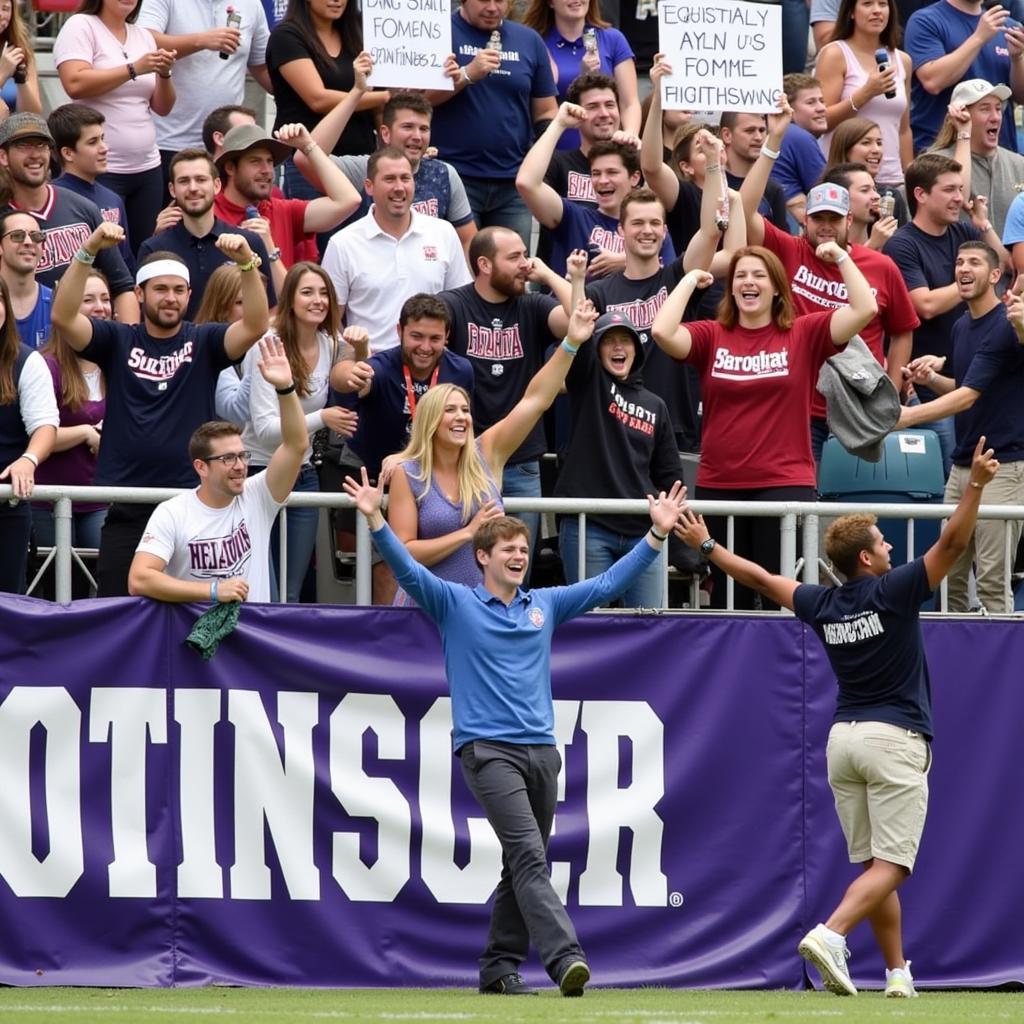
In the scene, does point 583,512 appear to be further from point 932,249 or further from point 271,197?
point 932,249

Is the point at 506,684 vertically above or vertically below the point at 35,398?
below

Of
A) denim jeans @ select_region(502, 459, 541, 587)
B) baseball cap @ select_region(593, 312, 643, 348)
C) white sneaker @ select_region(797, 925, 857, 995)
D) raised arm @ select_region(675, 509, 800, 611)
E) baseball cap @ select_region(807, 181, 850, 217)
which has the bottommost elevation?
white sneaker @ select_region(797, 925, 857, 995)

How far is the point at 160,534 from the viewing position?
8.66 meters

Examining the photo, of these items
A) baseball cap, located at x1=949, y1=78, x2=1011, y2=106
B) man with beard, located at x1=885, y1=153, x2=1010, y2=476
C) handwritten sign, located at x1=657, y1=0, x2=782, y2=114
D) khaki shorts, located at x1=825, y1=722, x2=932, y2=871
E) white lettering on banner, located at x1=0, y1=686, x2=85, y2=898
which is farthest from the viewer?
baseball cap, located at x1=949, y1=78, x2=1011, y2=106

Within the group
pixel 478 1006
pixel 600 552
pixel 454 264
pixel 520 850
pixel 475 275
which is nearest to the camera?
pixel 478 1006

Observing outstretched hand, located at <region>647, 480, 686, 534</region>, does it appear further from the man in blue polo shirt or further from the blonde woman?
the blonde woman

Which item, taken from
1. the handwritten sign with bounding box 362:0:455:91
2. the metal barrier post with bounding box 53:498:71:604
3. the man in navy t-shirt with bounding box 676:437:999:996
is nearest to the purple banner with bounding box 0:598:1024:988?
the metal barrier post with bounding box 53:498:71:604

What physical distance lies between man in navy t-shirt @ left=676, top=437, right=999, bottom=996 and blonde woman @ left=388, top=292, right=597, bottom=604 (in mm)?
895

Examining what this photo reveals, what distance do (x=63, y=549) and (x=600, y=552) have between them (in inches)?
91.4

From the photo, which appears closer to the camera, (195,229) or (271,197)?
(195,229)

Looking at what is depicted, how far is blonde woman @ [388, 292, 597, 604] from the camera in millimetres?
8805

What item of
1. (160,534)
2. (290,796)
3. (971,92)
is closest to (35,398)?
(160,534)

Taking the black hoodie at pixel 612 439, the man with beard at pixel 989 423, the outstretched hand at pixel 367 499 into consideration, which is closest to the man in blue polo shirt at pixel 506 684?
the outstretched hand at pixel 367 499

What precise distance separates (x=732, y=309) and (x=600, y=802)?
2.49 m
